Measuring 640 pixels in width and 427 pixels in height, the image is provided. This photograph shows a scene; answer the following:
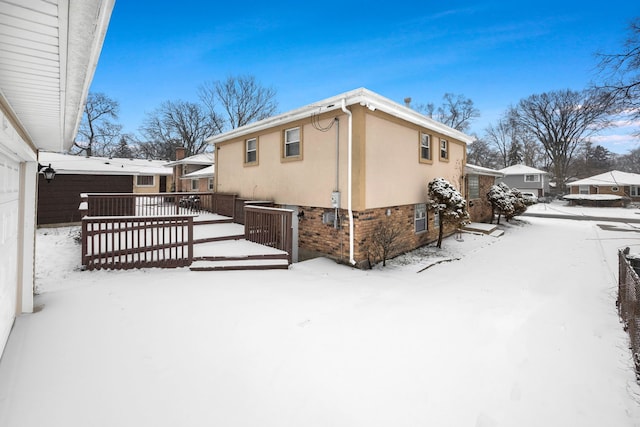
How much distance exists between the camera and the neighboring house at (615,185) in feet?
99.2

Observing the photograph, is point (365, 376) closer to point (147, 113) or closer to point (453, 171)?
point (453, 171)

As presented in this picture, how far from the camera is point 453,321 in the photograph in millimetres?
4461

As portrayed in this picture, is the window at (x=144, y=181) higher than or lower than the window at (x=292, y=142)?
higher

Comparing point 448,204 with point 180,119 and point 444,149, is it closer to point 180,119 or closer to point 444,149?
point 444,149

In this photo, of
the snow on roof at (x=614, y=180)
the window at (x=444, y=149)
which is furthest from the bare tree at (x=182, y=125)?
the snow on roof at (x=614, y=180)

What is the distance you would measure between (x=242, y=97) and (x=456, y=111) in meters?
25.9

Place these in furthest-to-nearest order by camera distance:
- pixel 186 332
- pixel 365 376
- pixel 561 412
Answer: pixel 186 332
pixel 365 376
pixel 561 412

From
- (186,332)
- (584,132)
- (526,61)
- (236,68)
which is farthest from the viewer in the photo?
(584,132)

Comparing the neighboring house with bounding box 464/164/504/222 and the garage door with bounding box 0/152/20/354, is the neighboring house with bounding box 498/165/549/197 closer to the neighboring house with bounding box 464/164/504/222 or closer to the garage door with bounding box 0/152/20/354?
the neighboring house with bounding box 464/164/504/222

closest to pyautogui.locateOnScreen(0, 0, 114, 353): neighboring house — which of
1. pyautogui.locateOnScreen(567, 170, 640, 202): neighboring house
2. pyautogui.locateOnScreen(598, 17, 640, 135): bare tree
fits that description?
pyautogui.locateOnScreen(598, 17, 640, 135): bare tree

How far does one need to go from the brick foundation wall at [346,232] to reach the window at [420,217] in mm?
350

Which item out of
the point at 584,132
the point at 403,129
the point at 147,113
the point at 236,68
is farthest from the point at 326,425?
the point at 584,132

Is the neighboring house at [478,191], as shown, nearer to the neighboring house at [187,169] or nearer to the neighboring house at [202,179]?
the neighboring house at [202,179]

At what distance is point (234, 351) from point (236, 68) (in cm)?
3346
